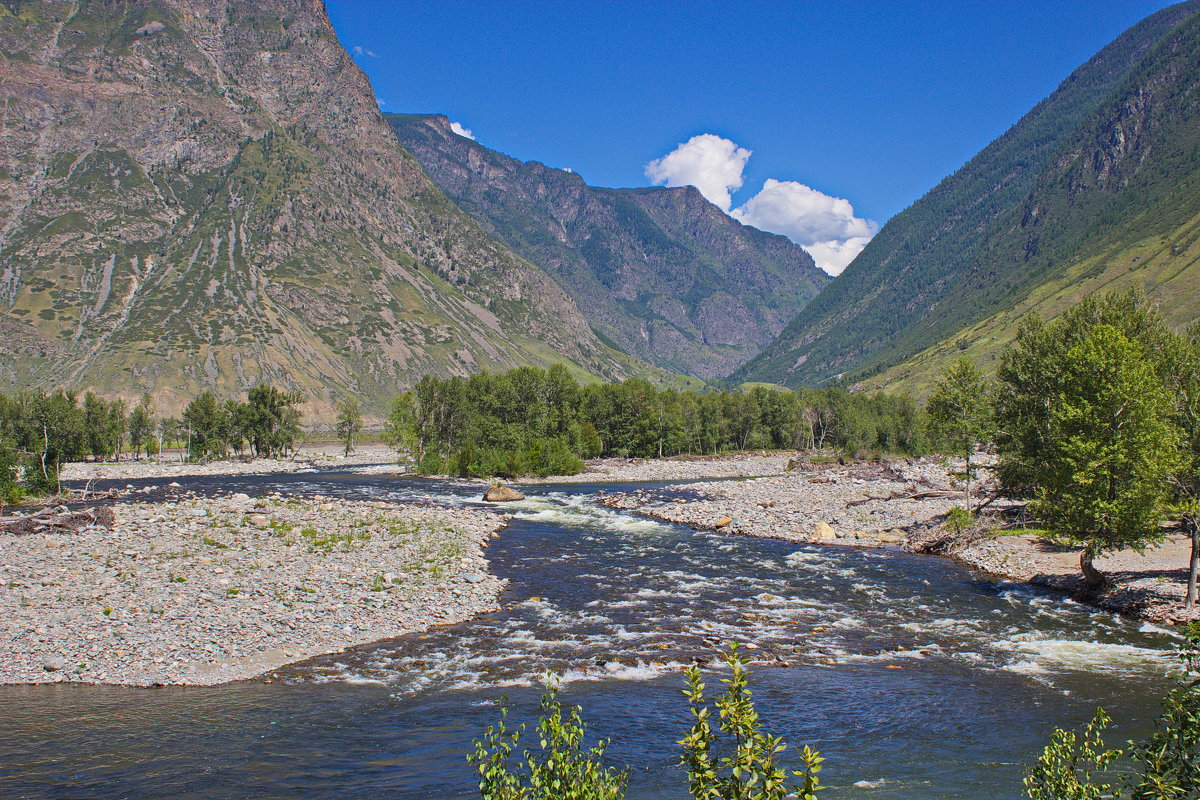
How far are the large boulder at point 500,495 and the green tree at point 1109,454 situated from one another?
48496 mm

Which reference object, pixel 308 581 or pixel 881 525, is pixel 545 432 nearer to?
pixel 881 525

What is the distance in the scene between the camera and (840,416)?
494 feet

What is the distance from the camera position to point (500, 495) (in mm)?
67500

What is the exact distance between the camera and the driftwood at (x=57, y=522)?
37000 mm

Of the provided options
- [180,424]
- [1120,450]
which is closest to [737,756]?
[1120,450]

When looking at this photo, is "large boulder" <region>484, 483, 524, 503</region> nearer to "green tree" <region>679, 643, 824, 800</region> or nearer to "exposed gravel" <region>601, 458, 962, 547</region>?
"exposed gravel" <region>601, 458, 962, 547</region>

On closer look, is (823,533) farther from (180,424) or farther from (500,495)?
(180,424)

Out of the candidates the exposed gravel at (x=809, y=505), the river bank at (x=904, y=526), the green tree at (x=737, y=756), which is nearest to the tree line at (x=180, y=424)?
the river bank at (x=904, y=526)

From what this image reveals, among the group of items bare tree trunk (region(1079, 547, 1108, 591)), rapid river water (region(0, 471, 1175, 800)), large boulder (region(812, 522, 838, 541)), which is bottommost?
rapid river water (region(0, 471, 1175, 800))

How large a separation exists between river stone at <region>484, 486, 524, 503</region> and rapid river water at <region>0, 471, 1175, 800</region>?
35.4 metres

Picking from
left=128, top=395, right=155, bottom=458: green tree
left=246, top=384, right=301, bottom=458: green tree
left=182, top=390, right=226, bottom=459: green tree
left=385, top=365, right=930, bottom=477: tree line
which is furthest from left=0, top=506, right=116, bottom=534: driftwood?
left=128, top=395, right=155, bottom=458: green tree

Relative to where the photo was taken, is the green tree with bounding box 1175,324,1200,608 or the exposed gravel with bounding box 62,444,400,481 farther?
the exposed gravel with bounding box 62,444,400,481

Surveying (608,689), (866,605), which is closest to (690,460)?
(866,605)

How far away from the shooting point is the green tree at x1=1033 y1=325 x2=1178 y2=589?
25.1m
